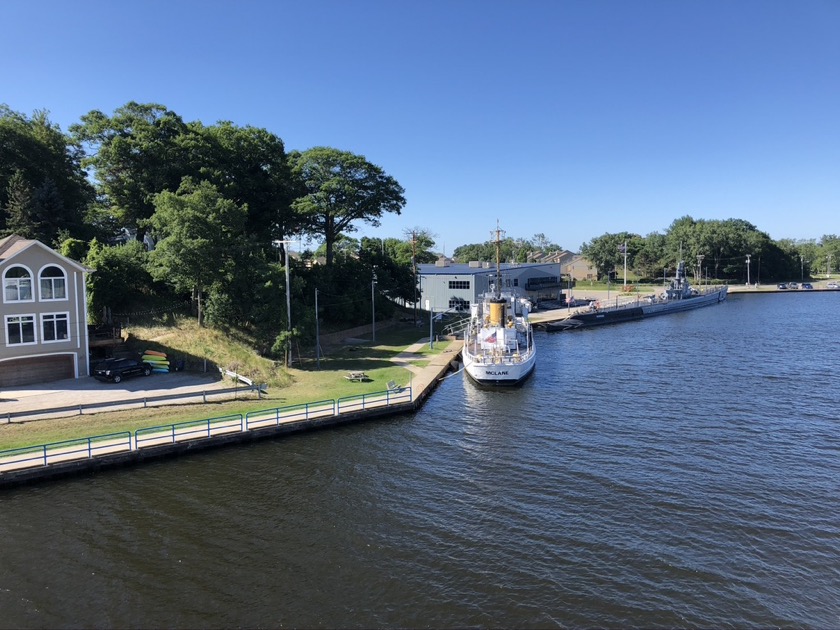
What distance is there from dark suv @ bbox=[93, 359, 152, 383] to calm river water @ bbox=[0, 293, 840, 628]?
13183 millimetres

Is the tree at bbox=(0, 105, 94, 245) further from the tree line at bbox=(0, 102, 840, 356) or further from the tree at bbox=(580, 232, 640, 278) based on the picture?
the tree at bbox=(580, 232, 640, 278)

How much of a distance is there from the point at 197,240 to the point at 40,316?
10.8m

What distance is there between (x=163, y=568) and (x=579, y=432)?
20.3 metres

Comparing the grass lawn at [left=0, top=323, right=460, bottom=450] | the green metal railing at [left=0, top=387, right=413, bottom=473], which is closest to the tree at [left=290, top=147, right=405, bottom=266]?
the grass lawn at [left=0, top=323, right=460, bottom=450]

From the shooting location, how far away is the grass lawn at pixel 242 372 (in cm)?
2614

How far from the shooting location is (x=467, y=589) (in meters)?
15.7

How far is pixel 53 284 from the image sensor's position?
35.5m

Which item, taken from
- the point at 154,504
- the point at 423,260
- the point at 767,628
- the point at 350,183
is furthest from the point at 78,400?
the point at 423,260

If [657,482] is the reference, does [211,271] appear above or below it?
above

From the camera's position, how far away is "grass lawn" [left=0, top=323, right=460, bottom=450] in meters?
26.1

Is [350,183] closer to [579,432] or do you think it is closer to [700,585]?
[579,432]

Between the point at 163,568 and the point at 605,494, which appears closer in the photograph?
the point at 163,568

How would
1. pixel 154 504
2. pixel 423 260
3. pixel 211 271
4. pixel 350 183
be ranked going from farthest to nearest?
pixel 423 260, pixel 350 183, pixel 211 271, pixel 154 504

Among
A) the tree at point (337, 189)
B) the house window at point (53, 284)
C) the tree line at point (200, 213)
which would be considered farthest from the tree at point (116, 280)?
the tree at point (337, 189)
